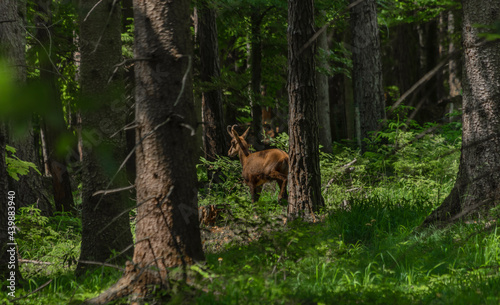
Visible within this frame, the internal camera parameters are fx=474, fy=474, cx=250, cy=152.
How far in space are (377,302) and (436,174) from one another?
6655 mm

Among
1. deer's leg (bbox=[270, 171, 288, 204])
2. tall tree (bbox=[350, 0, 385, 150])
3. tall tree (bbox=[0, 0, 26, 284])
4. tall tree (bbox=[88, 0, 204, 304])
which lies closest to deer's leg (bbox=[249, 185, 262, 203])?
deer's leg (bbox=[270, 171, 288, 204])

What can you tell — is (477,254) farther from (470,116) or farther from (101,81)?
(101,81)

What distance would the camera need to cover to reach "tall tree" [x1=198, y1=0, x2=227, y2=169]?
13875mm

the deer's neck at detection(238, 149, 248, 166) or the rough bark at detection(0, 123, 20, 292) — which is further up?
the deer's neck at detection(238, 149, 248, 166)

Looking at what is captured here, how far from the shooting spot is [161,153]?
4301 mm

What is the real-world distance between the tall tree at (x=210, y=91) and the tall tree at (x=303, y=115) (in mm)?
5939

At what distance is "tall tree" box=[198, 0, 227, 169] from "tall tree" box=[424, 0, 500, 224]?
27.4ft

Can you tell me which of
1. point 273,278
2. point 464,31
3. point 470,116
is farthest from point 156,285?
point 464,31

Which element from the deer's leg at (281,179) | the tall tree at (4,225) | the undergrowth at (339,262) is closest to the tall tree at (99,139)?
the undergrowth at (339,262)

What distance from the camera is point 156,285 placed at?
4.27 metres

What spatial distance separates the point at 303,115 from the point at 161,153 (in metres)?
4.16

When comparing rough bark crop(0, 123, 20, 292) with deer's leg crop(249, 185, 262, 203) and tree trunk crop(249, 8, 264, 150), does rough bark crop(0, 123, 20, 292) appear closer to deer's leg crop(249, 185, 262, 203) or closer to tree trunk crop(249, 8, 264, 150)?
deer's leg crop(249, 185, 262, 203)

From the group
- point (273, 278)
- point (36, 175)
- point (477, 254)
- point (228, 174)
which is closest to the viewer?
point (273, 278)

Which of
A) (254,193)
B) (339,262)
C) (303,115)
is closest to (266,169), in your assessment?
(254,193)
